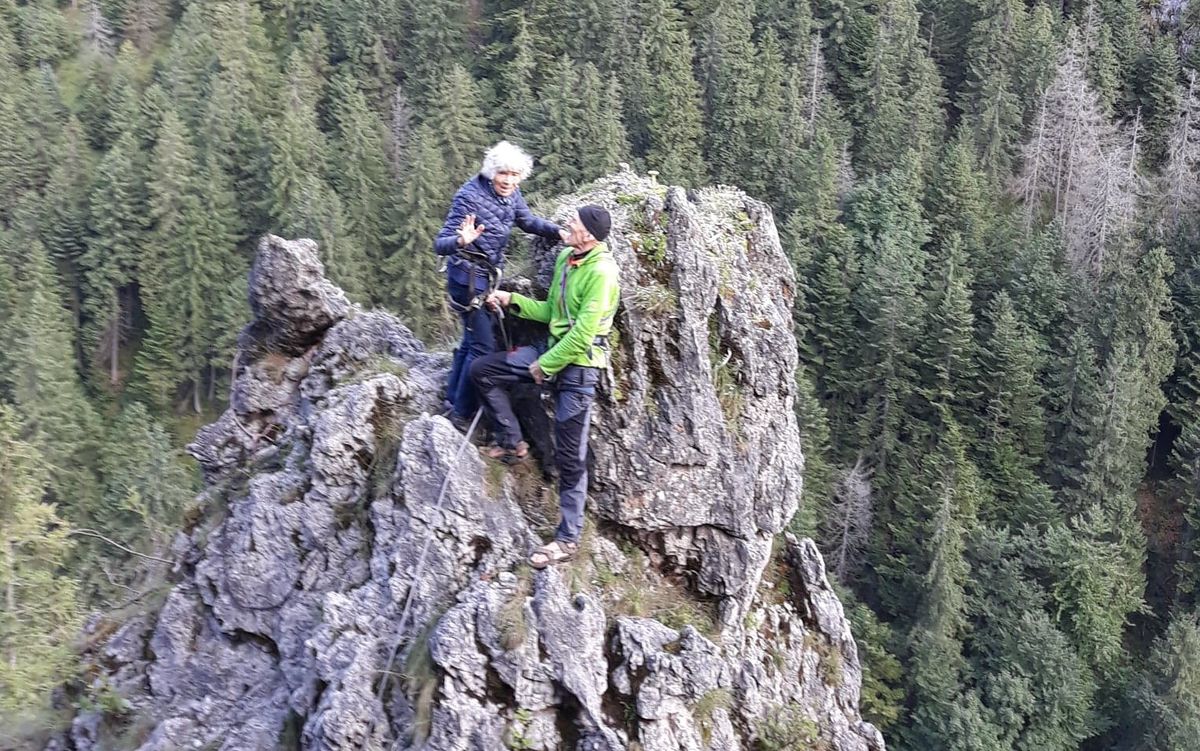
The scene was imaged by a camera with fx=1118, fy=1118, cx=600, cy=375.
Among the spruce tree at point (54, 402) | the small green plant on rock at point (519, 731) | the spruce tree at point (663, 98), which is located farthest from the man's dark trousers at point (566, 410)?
the spruce tree at point (663, 98)

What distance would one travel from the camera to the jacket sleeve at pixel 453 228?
1112 cm

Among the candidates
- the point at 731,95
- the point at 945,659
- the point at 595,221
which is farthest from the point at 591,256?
the point at 731,95

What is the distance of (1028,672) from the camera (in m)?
42.6

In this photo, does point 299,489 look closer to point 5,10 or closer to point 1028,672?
point 1028,672

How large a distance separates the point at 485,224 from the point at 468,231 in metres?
0.33

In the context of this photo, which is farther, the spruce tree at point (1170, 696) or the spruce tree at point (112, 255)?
the spruce tree at point (112, 255)

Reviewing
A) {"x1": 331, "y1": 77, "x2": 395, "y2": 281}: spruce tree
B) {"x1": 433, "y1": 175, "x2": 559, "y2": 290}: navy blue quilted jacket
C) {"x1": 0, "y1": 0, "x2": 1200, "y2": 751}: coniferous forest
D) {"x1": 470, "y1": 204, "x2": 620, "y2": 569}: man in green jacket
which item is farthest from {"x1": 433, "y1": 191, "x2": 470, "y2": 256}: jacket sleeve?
{"x1": 331, "y1": 77, "x2": 395, "y2": 281}: spruce tree

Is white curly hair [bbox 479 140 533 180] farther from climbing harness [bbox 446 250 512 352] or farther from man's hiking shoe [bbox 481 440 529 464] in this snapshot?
man's hiking shoe [bbox 481 440 529 464]

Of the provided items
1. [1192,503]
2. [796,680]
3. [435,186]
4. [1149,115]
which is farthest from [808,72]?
[796,680]

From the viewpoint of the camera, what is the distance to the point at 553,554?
10812mm

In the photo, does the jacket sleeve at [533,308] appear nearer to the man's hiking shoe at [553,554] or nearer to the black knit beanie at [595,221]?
the black knit beanie at [595,221]

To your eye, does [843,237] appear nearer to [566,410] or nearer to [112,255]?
[112,255]

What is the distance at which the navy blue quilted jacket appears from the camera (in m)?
11.2

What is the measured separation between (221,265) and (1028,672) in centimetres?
4894
